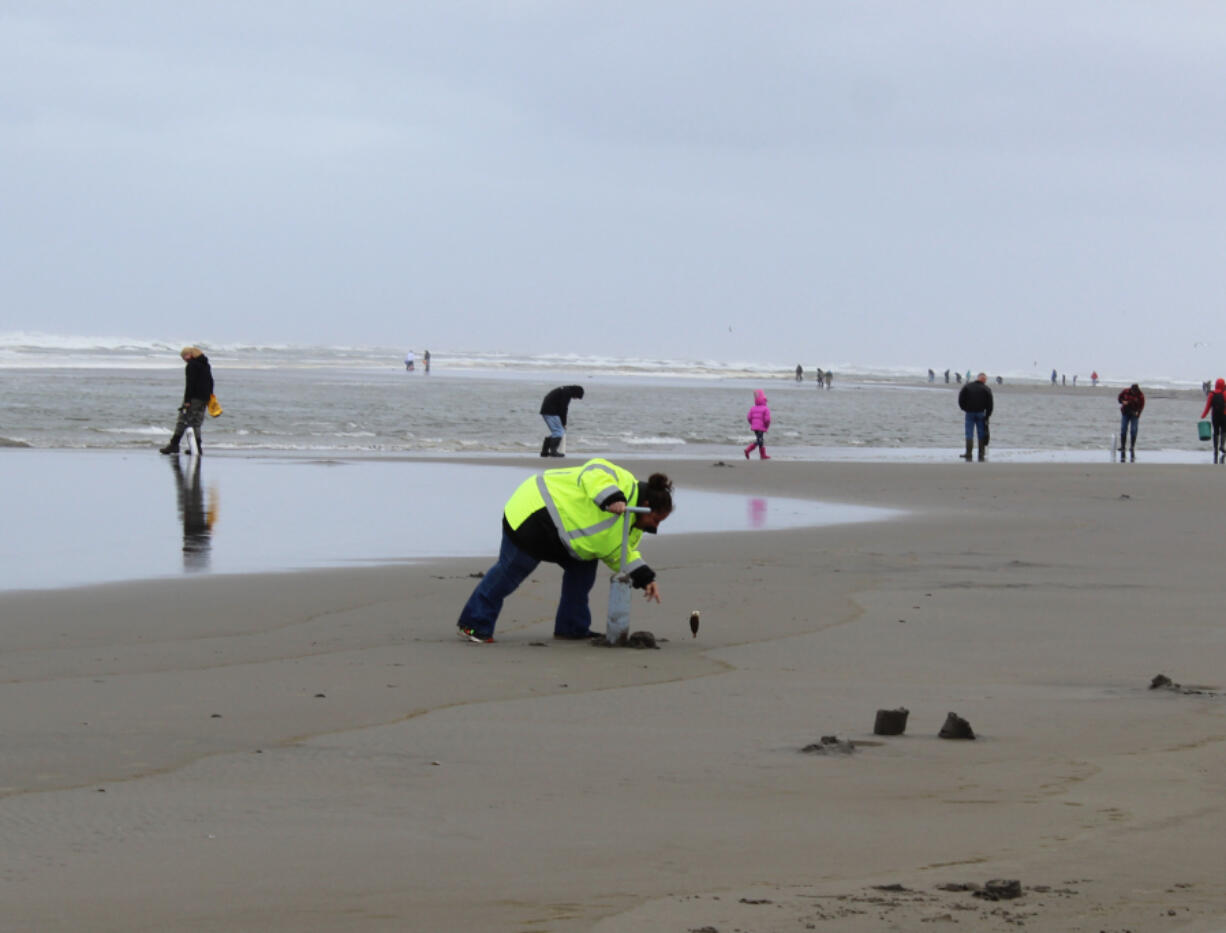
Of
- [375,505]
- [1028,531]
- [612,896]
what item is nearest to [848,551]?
[1028,531]

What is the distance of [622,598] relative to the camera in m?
7.98

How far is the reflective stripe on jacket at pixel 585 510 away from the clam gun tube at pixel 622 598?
1.6 inches

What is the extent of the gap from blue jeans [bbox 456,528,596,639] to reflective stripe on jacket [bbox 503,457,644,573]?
0.15 metres

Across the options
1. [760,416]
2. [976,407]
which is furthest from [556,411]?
[976,407]

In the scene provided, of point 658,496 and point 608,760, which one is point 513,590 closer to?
point 658,496

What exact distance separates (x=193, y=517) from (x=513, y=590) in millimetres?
7223

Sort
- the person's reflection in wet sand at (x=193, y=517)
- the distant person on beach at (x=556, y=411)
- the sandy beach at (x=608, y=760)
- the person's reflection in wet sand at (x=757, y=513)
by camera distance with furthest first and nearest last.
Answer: the distant person on beach at (x=556, y=411) < the person's reflection in wet sand at (x=757, y=513) < the person's reflection in wet sand at (x=193, y=517) < the sandy beach at (x=608, y=760)

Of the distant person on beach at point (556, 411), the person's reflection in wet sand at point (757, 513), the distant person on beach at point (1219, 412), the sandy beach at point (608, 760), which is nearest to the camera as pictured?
the sandy beach at point (608, 760)

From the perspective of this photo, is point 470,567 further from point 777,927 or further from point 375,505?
point 777,927

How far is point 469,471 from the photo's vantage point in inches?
845

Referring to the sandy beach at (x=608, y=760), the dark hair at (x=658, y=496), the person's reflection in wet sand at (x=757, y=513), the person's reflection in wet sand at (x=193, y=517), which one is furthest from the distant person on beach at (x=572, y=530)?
the person's reflection in wet sand at (x=757, y=513)

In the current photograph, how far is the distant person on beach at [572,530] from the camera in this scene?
26.3 feet

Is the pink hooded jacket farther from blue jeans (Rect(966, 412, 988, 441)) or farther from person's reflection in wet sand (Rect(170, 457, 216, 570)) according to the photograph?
person's reflection in wet sand (Rect(170, 457, 216, 570))

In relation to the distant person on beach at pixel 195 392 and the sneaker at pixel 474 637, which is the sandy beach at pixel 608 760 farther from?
the distant person on beach at pixel 195 392
